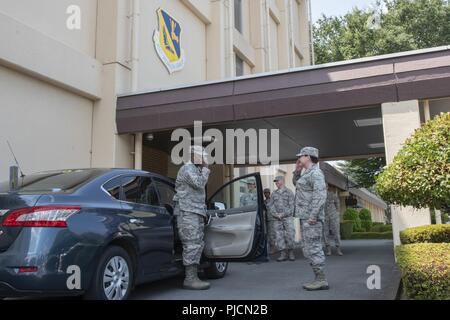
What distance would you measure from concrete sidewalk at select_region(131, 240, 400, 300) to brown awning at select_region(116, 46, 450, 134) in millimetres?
2861

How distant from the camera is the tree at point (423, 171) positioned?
16.6 ft

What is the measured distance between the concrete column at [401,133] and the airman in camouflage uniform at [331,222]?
338 cm

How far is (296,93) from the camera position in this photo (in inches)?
334

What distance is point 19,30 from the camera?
7.85 meters

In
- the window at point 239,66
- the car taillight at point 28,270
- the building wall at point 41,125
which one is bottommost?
the car taillight at point 28,270

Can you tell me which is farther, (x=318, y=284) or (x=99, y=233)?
(x=318, y=284)

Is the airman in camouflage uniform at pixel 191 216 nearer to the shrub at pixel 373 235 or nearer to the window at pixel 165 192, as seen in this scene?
the window at pixel 165 192

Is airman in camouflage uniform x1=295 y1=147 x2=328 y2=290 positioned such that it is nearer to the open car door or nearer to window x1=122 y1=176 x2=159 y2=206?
the open car door

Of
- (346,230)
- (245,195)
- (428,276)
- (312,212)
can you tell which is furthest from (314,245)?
(346,230)

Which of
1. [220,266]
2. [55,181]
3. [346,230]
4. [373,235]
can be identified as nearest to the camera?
[55,181]

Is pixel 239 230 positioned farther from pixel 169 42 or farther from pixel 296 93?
pixel 169 42

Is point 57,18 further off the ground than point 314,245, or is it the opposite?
point 57,18

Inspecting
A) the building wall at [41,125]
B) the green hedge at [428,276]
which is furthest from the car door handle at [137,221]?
the building wall at [41,125]

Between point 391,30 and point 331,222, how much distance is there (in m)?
20.7
